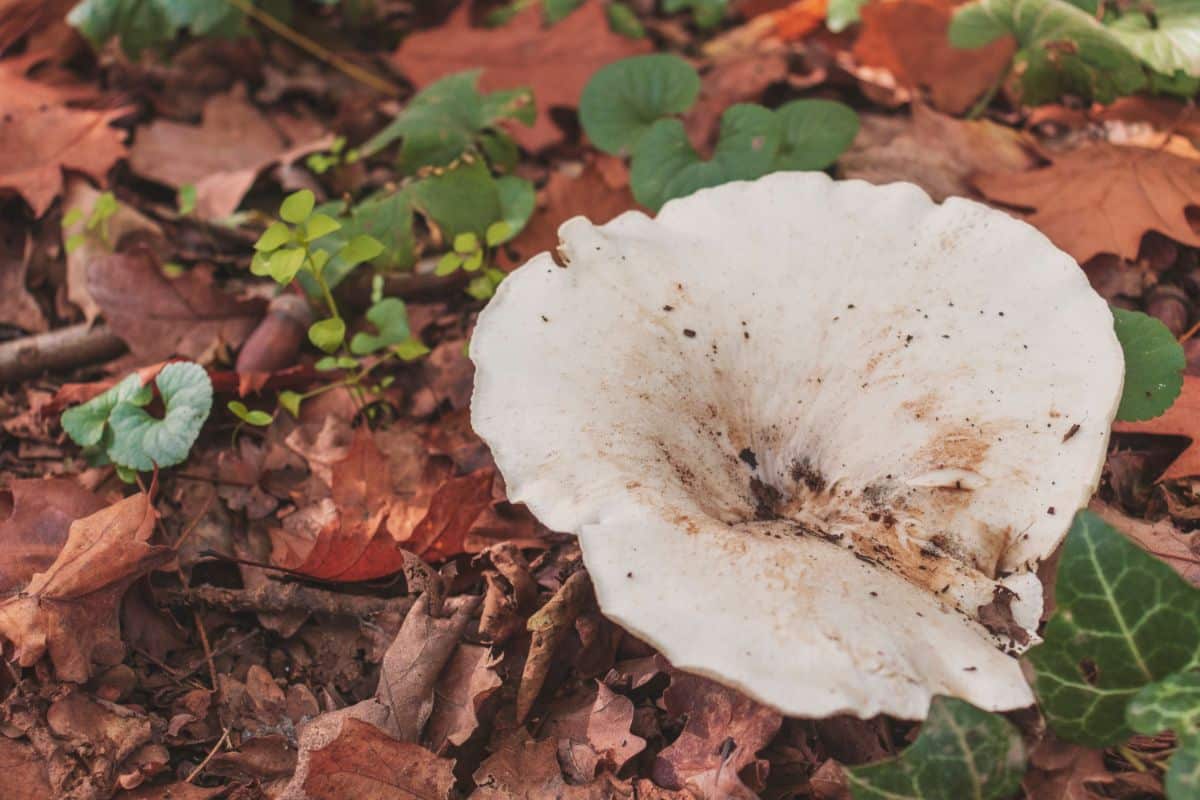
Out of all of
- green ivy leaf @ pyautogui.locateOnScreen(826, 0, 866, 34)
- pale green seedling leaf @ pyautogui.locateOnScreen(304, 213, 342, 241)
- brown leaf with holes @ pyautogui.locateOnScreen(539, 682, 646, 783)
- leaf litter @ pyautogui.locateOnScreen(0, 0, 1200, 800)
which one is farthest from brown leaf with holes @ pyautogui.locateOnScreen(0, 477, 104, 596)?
green ivy leaf @ pyautogui.locateOnScreen(826, 0, 866, 34)

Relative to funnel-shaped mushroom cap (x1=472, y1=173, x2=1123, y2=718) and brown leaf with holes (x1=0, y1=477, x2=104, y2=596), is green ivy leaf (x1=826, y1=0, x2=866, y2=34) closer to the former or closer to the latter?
funnel-shaped mushroom cap (x1=472, y1=173, x2=1123, y2=718)

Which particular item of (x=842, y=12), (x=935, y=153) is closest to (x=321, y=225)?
(x=935, y=153)

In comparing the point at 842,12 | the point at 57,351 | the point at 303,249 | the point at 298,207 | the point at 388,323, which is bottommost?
the point at 57,351

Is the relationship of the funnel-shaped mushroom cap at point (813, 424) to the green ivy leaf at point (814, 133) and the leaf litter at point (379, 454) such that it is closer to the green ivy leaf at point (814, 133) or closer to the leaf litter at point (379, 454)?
the leaf litter at point (379, 454)

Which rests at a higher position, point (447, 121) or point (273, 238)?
point (273, 238)

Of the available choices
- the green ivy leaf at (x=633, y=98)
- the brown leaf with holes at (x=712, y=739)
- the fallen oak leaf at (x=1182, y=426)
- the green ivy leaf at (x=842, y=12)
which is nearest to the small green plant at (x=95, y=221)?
the green ivy leaf at (x=633, y=98)

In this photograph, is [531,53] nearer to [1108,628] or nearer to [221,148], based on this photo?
[221,148]
